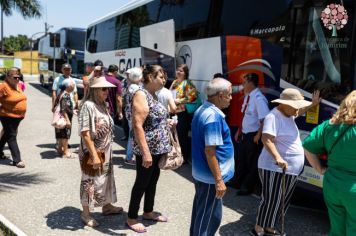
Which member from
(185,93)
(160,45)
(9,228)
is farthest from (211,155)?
(160,45)

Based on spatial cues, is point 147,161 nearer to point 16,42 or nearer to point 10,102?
point 10,102

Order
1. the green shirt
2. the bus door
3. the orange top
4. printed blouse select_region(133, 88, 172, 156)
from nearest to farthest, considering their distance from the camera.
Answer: the green shirt < printed blouse select_region(133, 88, 172, 156) < the orange top < the bus door

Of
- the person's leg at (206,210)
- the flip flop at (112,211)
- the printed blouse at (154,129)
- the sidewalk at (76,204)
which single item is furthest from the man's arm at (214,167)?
the flip flop at (112,211)

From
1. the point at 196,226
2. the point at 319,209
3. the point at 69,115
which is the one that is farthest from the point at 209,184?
the point at 69,115

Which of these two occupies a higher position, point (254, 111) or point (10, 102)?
point (254, 111)

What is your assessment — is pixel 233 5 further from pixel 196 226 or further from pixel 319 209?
pixel 196 226

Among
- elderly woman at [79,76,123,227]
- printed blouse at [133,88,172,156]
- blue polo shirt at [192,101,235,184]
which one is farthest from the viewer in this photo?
elderly woman at [79,76,123,227]

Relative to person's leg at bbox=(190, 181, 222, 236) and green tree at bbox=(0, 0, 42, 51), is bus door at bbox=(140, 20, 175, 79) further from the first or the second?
person's leg at bbox=(190, 181, 222, 236)

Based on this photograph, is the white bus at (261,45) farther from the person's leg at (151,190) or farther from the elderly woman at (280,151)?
the person's leg at (151,190)

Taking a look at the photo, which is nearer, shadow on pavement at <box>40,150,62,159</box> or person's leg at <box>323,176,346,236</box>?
person's leg at <box>323,176,346,236</box>

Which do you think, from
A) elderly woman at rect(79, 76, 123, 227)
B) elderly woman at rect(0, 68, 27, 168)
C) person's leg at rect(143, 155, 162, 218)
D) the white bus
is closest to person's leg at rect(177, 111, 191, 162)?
the white bus

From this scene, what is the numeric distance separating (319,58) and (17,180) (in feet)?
15.1

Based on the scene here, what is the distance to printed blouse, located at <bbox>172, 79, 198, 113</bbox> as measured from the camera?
7156 millimetres

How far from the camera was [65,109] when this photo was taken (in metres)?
7.68
